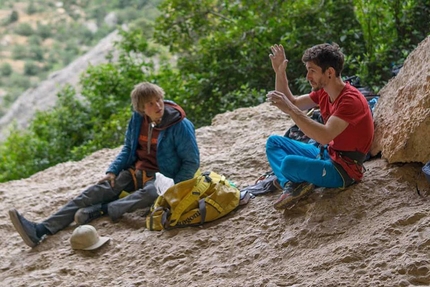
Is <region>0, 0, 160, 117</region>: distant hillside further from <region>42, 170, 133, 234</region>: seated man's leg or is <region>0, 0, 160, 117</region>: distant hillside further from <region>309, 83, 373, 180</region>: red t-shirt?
<region>309, 83, 373, 180</region>: red t-shirt

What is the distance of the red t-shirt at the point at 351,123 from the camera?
3256 mm

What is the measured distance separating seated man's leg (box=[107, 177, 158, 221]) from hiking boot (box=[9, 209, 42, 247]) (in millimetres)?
561

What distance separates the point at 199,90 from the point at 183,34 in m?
1.20

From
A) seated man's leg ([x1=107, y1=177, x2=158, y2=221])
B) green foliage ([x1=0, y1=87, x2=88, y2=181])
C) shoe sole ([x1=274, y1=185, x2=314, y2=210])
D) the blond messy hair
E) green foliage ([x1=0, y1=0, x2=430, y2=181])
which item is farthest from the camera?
green foliage ([x1=0, y1=87, x2=88, y2=181])

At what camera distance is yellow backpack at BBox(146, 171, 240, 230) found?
3854 millimetres

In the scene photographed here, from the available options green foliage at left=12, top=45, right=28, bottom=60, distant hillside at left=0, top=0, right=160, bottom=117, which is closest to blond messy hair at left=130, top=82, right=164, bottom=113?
distant hillside at left=0, top=0, right=160, bottom=117

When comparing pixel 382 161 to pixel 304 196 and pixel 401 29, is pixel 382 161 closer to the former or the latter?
pixel 304 196

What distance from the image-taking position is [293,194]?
3.54 meters

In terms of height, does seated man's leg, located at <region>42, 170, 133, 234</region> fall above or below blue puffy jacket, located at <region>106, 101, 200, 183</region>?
below

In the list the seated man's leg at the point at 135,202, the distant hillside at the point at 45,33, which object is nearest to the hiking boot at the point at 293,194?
the seated man's leg at the point at 135,202

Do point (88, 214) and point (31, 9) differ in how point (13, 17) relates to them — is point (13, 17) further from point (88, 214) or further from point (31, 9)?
point (88, 214)

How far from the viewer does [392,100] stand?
148 inches

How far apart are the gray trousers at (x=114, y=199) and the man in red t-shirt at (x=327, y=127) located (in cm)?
109

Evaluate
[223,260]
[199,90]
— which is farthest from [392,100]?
[199,90]
